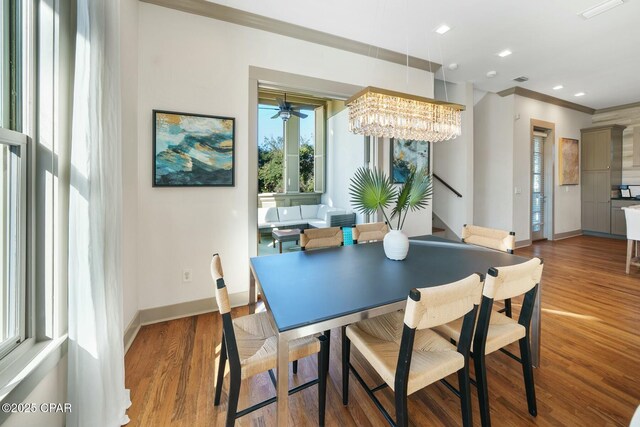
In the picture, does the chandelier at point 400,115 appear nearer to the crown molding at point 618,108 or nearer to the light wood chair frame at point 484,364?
the light wood chair frame at point 484,364

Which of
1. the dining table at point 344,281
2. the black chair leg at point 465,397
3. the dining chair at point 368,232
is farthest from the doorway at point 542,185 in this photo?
the black chair leg at point 465,397

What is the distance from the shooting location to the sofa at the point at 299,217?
5221mm

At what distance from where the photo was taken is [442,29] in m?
3.02

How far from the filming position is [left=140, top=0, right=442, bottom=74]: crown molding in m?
2.56

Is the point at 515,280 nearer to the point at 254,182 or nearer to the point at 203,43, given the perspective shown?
the point at 254,182

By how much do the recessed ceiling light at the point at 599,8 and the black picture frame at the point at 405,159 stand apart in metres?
1.99

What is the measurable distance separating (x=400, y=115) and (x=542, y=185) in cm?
585

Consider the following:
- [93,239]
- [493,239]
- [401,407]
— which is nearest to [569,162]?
[493,239]

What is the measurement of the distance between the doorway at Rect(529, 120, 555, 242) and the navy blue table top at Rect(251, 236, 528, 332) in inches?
202

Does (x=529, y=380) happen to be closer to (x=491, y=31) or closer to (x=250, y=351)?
(x=250, y=351)

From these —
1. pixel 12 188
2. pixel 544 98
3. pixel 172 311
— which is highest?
pixel 544 98

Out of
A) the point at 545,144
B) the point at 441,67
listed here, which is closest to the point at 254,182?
the point at 441,67

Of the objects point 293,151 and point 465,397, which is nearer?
point 465,397

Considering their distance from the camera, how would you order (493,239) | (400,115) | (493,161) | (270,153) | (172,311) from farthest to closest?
(270,153), (493,161), (172,311), (493,239), (400,115)
